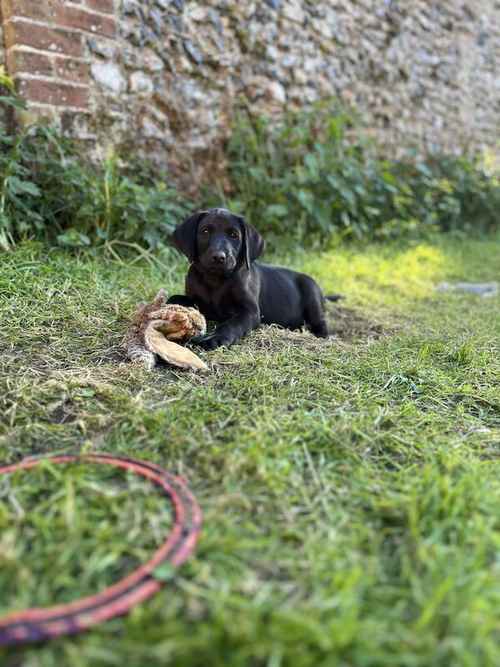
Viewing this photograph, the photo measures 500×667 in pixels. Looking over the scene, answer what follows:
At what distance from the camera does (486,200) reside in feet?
30.0

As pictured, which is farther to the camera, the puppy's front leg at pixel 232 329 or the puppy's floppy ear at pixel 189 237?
the puppy's floppy ear at pixel 189 237

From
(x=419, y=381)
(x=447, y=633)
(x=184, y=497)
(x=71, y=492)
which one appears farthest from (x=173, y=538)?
(x=419, y=381)

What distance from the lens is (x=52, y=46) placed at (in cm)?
417

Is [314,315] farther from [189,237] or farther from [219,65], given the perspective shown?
[219,65]

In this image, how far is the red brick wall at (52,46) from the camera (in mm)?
4027

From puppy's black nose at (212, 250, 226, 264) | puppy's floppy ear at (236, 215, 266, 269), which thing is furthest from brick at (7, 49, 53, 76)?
puppy's black nose at (212, 250, 226, 264)

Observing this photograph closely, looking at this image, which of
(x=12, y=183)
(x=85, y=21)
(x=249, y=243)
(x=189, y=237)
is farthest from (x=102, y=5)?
(x=249, y=243)

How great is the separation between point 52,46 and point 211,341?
2791mm

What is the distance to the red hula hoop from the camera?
106 cm

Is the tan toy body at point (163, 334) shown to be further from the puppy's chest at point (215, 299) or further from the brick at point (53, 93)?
the brick at point (53, 93)

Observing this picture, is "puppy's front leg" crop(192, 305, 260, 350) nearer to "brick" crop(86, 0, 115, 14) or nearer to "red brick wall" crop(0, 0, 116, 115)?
"red brick wall" crop(0, 0, 116, 115)

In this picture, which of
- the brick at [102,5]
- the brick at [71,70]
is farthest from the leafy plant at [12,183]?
the brick at [102,5]

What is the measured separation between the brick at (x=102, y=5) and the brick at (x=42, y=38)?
281mm

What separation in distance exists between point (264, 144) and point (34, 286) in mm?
3510
